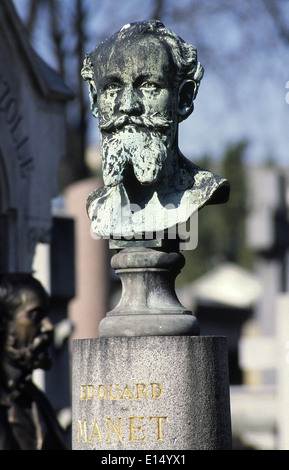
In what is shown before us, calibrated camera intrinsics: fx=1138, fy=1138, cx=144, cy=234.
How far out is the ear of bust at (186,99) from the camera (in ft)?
21.8

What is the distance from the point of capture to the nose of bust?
20.9 feet

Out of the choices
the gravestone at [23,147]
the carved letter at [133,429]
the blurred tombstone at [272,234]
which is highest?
the blurred tombstone at [272,234]

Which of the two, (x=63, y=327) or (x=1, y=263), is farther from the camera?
(x=63, y=327)

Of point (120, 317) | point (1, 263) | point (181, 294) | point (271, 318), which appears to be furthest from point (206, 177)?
point (181, 294)

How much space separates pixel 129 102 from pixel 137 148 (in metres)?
0.27

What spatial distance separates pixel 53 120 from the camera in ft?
34.9

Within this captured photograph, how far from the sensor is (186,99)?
21.9 ft

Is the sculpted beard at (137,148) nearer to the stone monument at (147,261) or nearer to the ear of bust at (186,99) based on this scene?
the stone monument at (147,261)

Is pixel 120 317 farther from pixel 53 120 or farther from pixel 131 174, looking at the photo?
pixel 53 120

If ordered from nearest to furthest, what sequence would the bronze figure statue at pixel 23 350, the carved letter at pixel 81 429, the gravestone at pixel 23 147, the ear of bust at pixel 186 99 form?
the carved letter at pixel 81 429, the ear of bust at pixel 186 99, the bronze figure statue at pixel 23 350, the gravestone at pixel 23 147

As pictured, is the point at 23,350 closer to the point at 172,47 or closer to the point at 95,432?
the point at 95,432

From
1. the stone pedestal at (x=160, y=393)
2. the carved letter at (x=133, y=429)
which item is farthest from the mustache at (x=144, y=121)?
the carved letter at (x=133, y=429)

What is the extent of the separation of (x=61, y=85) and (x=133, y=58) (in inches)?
179

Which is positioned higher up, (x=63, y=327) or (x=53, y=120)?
(x=53, y=120)
